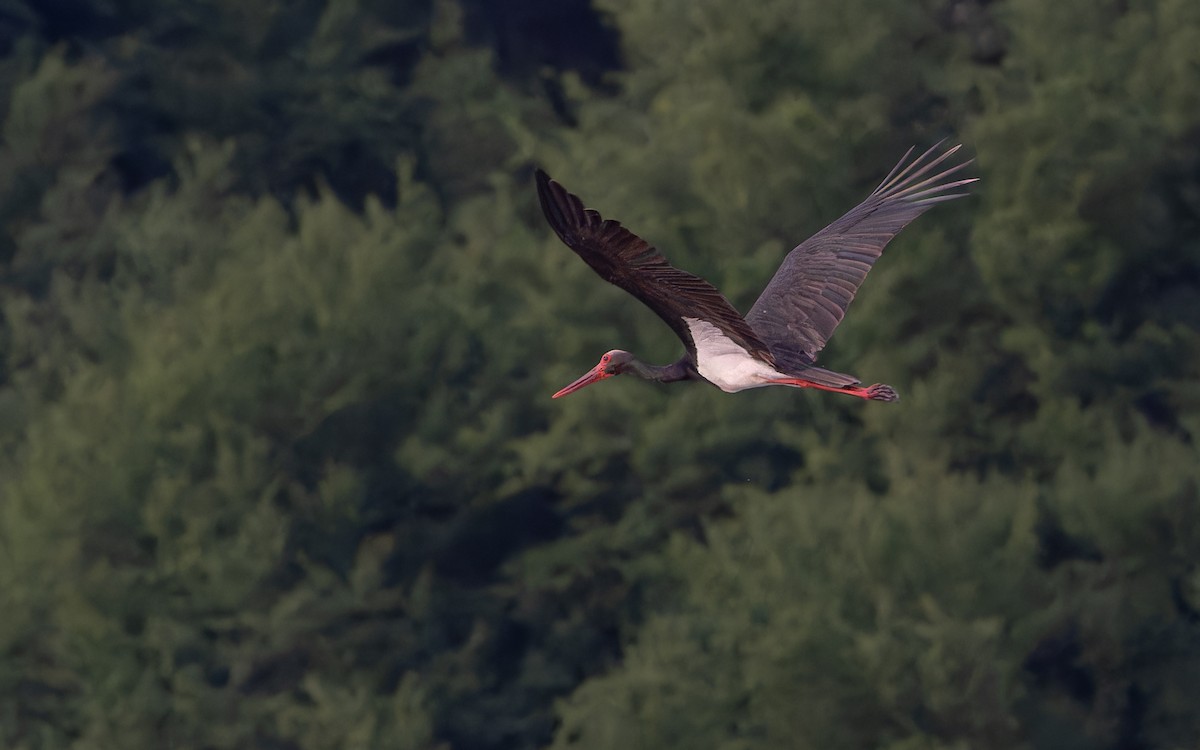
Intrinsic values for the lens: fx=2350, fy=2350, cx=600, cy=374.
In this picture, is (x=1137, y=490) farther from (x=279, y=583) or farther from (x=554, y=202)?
(x=554, y=202)

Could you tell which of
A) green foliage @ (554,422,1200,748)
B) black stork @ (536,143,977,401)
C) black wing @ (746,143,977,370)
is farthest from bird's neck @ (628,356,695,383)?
green foliage @ (554,422,1200,748)

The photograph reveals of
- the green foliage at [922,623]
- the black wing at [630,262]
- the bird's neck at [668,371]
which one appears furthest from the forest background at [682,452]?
the black wing at [630,262]

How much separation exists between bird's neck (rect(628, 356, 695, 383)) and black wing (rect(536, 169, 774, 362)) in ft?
3.78

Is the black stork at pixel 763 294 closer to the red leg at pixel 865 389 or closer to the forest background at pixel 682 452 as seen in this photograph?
the red leg at pixel 865 389

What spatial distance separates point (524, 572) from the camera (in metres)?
18.6

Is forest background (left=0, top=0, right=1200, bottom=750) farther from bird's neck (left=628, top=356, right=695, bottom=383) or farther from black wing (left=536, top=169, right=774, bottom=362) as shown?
black wing (left=536, top=169, right=774, bottom=362)

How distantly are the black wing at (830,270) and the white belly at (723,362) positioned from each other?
18 cm

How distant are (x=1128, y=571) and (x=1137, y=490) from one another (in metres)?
0.71

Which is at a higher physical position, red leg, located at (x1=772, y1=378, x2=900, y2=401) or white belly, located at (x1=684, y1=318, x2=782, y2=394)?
white belly, located at (x1=684, y1=318, x2=782, y2=394)

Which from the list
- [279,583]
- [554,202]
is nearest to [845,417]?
[279,583]

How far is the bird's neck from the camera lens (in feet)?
26.9

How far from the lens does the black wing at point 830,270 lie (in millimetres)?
8234

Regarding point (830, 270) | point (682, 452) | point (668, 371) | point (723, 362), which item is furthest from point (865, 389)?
point (682, 452)

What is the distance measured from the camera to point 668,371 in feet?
27.0
